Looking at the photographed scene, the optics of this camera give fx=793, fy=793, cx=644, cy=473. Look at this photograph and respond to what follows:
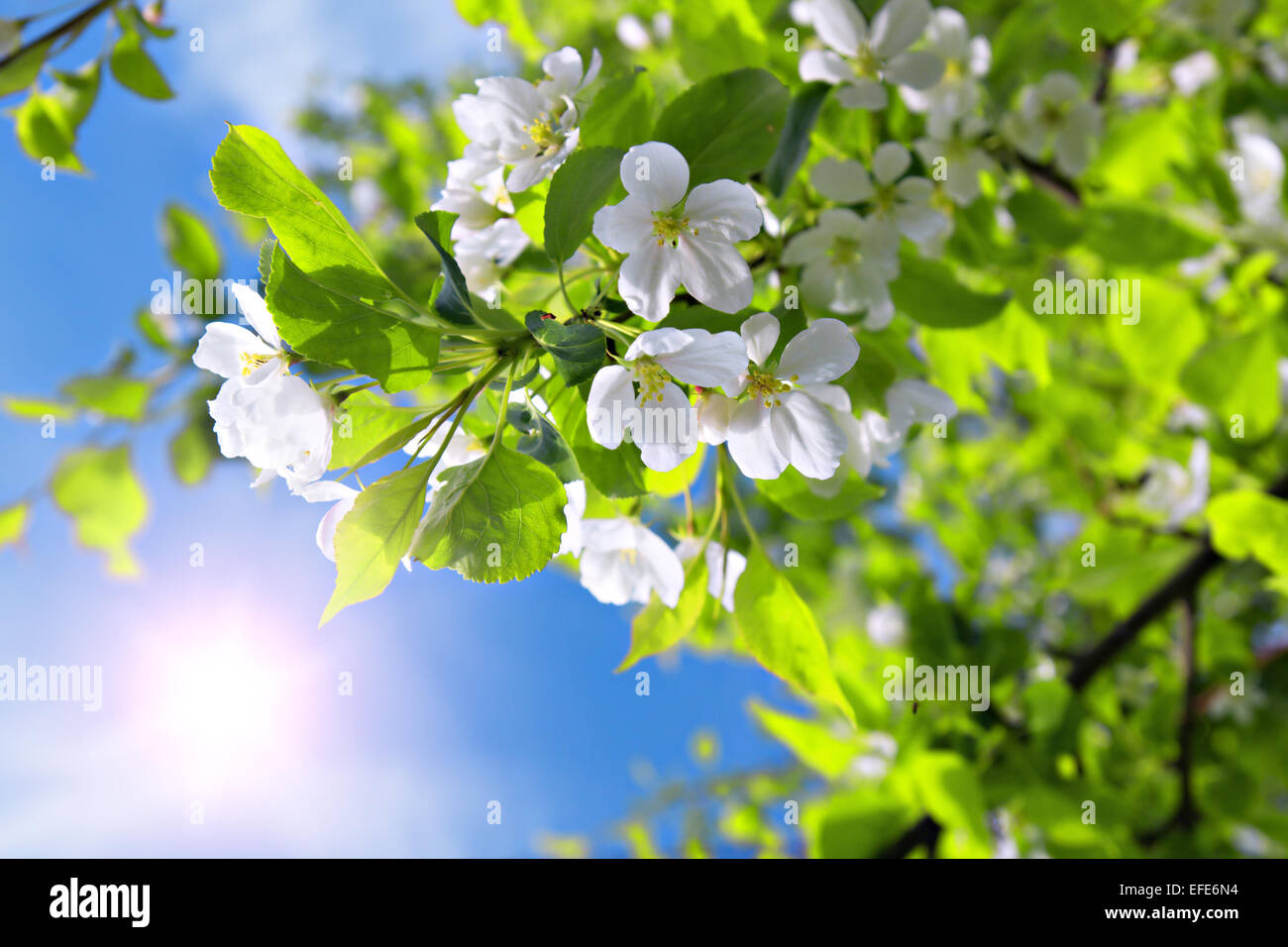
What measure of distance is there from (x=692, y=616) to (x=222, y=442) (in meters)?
0.35

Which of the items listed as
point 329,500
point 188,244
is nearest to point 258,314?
point 329,500

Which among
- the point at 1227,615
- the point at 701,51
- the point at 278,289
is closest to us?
the point at 278,289

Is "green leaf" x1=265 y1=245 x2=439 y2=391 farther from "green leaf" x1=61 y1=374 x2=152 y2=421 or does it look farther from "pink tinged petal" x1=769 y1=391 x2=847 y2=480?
"green leaf" x1=61 y1=374 x2=152 y2=421

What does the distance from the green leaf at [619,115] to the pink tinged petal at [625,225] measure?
4.3 inches

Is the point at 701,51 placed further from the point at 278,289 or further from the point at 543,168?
the point at 278,289

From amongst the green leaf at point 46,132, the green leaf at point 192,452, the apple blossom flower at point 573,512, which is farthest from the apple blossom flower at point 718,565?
the green leaf at point 192,452

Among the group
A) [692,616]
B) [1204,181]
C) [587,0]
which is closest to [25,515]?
[692,616]

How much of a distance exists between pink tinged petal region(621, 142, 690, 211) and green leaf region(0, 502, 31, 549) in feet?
4.74

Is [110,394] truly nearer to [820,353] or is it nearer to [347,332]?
[347,332]

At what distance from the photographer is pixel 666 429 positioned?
0.46m

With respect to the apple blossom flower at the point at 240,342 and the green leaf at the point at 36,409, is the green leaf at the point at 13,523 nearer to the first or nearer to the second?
the green leaf at the point at 36,409

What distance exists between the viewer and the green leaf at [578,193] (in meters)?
0.47

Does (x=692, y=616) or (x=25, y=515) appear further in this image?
(x=25, y=515)
